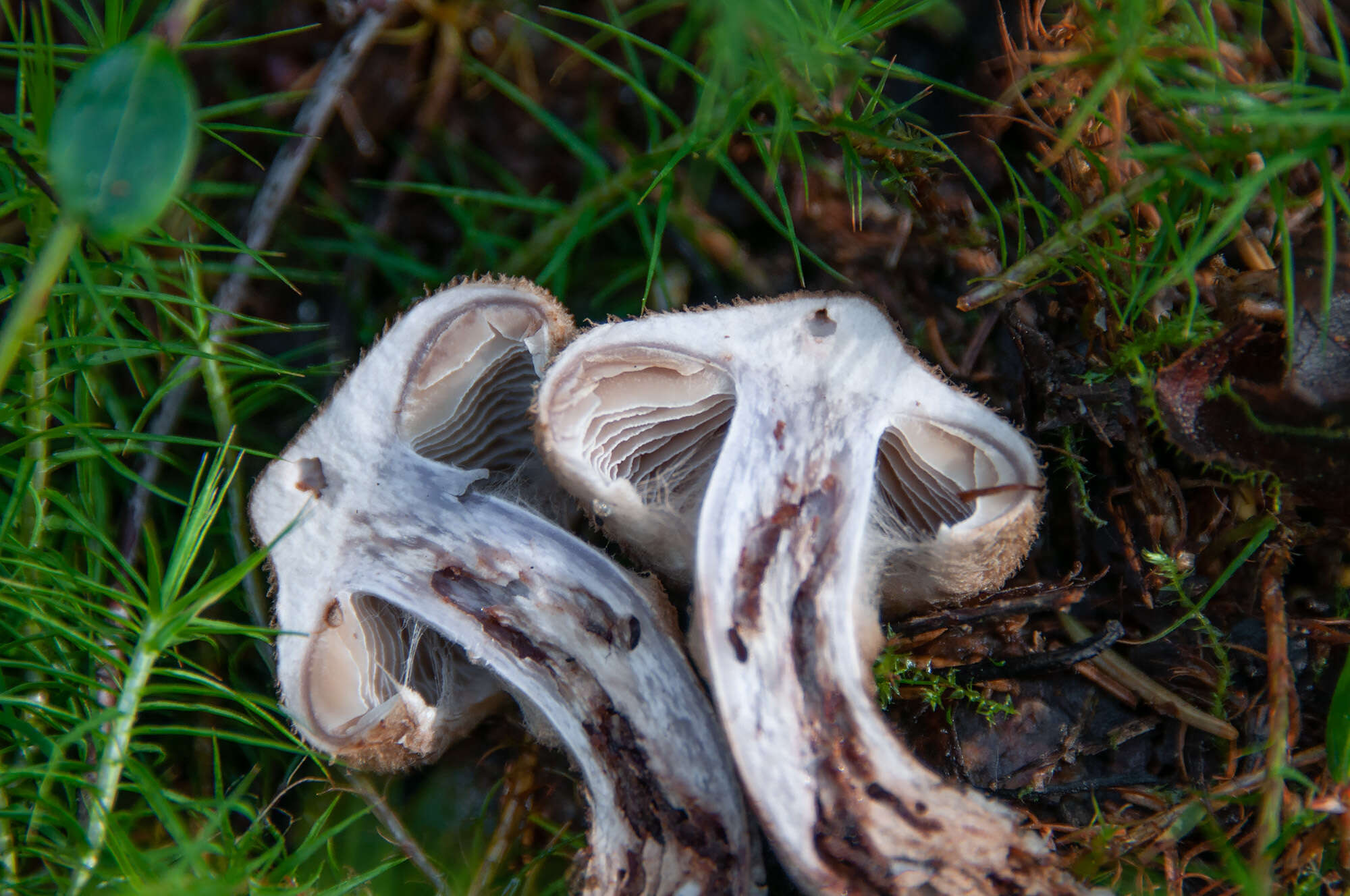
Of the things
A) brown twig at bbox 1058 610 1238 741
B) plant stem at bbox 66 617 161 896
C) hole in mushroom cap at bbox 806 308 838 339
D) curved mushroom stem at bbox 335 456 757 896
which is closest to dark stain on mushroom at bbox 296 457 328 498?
curved mushroom stem at bbox 335 456 757 896

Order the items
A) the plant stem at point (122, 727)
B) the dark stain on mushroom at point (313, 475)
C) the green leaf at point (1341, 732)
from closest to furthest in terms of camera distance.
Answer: the plant stem at point (122, 727) → the green leaf at point (1341, 732) → the dark stain on mushroom at point (313, 475)

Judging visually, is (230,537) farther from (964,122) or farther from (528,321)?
(964,122)

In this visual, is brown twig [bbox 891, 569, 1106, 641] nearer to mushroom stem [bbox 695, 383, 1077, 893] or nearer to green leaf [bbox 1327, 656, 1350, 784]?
mushroom stem [bbox 695, 383, 1077, 893]

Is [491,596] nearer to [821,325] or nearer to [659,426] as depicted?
[659,426]

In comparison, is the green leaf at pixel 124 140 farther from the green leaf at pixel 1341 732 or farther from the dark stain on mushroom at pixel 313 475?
the green leaf at pixel 1341 732

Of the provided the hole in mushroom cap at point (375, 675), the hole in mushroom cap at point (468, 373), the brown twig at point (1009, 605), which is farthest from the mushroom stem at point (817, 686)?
the hole in mushroom cap at point (375, 675)

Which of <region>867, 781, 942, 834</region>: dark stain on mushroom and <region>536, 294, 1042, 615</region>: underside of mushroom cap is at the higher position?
<region>536, 294, 1042, 615</region>: underside of mushroom cap
